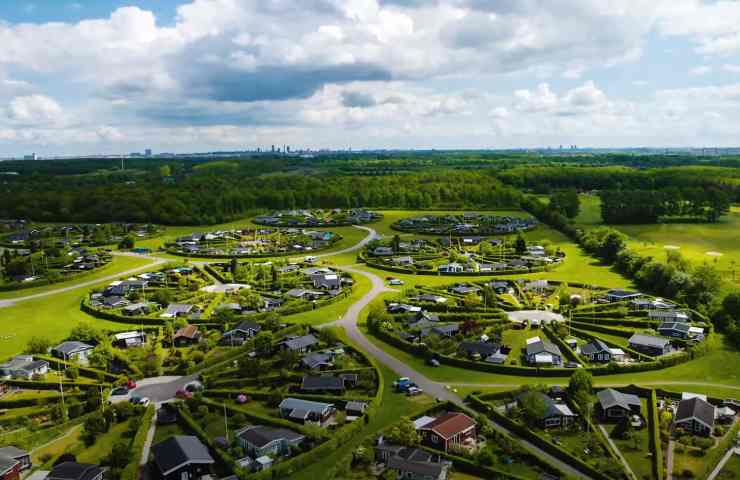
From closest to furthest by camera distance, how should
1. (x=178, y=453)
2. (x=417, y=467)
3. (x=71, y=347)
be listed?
(x=417, y=467) < (x=178, y=453) < (x=71, y=347)

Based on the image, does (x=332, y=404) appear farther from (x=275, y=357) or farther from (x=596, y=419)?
(x=596, y=419)

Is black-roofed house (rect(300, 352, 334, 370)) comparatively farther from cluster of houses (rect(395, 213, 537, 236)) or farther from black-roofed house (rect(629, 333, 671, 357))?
cluster of houses (rect(395, 213, 537, 236))

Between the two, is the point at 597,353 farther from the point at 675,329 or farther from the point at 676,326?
the point at 676,326

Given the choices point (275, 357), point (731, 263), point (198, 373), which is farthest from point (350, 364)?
point (731, 263)

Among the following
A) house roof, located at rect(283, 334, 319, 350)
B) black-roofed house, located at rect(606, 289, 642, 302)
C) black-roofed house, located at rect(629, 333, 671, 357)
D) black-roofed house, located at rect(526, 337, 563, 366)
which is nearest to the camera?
black-roofed house, located at rect(526, 337, 563, 366)

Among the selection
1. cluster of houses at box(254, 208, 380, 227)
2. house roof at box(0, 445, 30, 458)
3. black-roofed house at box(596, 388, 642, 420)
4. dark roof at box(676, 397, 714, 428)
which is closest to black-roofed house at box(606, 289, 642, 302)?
black-roofed house at box(596, 388, 642, 420)

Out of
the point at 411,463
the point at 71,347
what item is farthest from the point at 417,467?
the point at 71,347

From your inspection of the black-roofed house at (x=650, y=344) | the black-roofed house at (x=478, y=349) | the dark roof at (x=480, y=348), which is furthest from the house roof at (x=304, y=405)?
the black-roofed house at (x=650, y=344)
